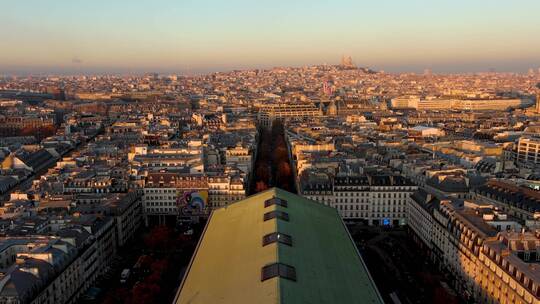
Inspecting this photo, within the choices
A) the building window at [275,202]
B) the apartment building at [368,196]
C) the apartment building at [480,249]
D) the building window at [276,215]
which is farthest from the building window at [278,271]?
the apartment building at [368,196]

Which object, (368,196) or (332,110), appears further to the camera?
(332,110)

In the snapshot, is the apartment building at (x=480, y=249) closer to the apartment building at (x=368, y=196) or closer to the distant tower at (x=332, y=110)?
the apartment building at (x=368, y=196)

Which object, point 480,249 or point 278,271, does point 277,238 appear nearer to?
point 278,271

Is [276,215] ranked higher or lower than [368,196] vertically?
higher

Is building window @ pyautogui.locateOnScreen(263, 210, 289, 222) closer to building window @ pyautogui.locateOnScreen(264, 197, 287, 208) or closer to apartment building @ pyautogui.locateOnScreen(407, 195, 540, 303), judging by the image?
building window @ pyautogui.locateOnScreen(264, 197, 287, 208)

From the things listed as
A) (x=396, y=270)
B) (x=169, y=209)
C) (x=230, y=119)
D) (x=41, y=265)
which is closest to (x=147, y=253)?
(x=169, y=209)

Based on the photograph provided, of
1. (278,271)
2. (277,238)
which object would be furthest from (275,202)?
(278,271)

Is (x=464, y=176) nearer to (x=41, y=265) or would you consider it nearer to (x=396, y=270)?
(x=396, y=270)
